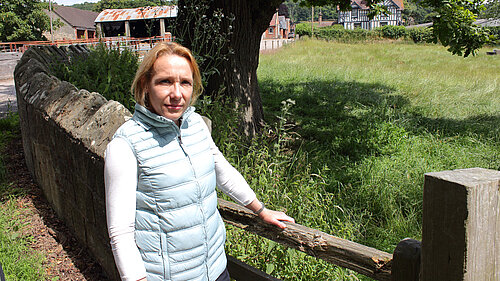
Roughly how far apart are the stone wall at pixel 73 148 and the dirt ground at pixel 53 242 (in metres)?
0.11

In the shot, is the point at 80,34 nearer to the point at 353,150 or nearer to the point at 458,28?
the point at 353,150

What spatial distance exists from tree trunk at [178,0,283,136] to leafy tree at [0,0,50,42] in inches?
1418

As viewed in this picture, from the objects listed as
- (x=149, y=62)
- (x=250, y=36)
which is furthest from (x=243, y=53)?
(x=149, y=62)

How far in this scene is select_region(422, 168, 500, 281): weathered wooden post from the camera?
1.31 m

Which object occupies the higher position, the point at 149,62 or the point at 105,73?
the point at 149,62

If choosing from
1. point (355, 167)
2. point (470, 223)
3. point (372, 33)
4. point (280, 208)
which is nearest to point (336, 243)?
point (470, 223)

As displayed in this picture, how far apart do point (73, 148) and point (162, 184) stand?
2.00 meters

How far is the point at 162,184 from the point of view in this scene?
176 centimetres

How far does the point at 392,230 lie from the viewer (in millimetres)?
4109

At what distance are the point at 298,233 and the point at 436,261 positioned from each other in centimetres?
86

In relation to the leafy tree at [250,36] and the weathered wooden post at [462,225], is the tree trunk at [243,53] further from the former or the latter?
the weathered wooden post at [462,225]

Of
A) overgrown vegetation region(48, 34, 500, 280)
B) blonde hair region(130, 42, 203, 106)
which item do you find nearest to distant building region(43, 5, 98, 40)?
overgrown vegetation region(48, 34, 500, 280)

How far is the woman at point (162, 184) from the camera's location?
5.50 feet

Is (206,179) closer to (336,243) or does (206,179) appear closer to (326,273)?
(336,243)
